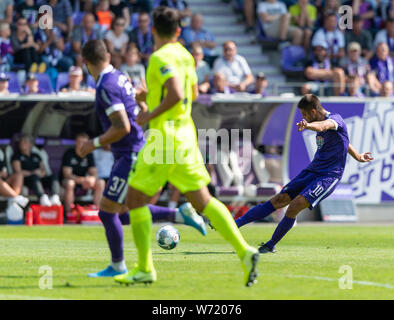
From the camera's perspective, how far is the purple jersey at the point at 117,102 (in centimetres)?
833

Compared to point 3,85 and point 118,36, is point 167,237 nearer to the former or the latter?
point 3,85

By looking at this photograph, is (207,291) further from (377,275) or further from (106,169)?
(106,169)

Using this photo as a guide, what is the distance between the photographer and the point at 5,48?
2088 centimetres

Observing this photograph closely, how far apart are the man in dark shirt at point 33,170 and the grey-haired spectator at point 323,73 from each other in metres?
6.19

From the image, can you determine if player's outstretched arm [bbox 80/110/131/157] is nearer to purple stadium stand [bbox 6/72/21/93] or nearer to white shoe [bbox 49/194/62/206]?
white shoe [bbox 49/194/62/206]

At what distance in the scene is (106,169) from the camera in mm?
20094

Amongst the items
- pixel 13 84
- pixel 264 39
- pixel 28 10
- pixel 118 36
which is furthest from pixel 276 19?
pixel 13 84

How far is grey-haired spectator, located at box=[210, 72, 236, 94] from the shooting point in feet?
66.9

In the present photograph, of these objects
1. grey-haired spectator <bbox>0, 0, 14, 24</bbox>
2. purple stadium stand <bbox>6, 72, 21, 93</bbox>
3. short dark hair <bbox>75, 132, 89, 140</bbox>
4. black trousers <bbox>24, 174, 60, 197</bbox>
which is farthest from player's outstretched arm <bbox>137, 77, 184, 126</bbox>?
grey-haired spectator <bbox>0, 0, 14, 24</bbox>

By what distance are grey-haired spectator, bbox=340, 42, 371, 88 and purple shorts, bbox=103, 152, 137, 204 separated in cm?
1416

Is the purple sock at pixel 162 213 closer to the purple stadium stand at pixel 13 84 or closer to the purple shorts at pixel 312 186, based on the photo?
the purple shorts at pixel 312 186

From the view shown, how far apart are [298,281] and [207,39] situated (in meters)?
15.4

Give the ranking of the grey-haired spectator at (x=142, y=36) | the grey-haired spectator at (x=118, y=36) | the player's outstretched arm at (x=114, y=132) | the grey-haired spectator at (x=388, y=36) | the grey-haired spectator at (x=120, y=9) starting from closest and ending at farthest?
the player's outstretched arm at (x=114, y=132) → the grey-haired spectator at (x=118, y=36) → the grey-haired spectator at (x=142, y=36) → the grey-haired spectator at (x=120, y=9) → the grey-haired spectator at (x=388, y=36)

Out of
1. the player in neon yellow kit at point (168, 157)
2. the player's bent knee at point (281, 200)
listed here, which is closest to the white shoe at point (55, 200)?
the player's bent knee at point (281, 200)
